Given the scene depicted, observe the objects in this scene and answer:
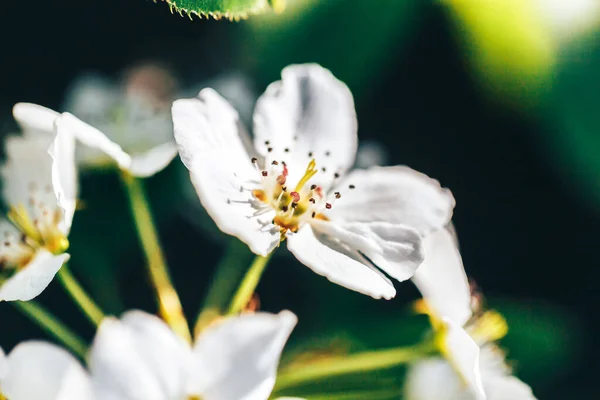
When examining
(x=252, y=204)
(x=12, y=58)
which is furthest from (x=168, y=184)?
(x=252, y=204)

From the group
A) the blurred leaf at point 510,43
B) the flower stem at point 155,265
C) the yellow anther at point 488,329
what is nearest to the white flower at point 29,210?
the flower stem at point 155,265

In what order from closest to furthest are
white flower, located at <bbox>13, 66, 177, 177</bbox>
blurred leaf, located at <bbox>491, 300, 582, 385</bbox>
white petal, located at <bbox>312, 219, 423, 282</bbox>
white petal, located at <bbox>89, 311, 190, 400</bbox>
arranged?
1. white petal, located at <bbox>89, 311, 190, 400</bbox>
2. white petal, located at <bbox>312, 219, 423, 282</bbox>
3. white flower, located at <bbox>13, 66, 177, 177</bbox>
4. blurred leaf, located at <bbox>491, 300, 582, 385</bbox>

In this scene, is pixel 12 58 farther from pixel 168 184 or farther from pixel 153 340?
pixel 153 340

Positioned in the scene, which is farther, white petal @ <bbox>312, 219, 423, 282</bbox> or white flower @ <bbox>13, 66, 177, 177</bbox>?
white flower @ <bbox>13, 66, 177, 177</bbox>

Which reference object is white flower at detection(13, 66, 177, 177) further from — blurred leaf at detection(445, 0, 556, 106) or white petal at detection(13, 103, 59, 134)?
blurred leaf at detection(445, 0, 556, 106)

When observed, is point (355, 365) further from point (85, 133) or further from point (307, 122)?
point (85, 133)

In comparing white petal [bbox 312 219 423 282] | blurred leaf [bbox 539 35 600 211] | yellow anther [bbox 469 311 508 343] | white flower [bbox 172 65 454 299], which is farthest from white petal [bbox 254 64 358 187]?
blurred leaf [bbox 539 35 600 211]

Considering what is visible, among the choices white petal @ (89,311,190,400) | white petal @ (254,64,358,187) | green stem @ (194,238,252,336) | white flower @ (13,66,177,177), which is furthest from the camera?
white flower @ (13,66,177,177)
